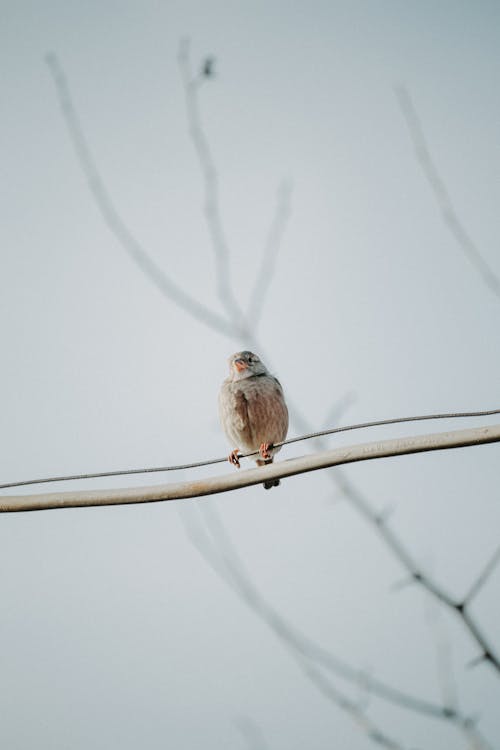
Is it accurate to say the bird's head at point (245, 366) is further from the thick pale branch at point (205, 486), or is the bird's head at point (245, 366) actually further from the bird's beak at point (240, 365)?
the thick pale branch at point (205, 486)

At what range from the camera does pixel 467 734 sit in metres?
3.30

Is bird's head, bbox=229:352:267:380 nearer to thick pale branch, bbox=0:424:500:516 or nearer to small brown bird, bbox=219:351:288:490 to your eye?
small brown bird, bbox=219:351:288:490

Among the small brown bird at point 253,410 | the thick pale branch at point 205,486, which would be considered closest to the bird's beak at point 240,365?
the small brown bird at point 253,410

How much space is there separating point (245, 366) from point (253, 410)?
0.56 metres

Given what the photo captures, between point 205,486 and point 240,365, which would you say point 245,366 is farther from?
point 205,486

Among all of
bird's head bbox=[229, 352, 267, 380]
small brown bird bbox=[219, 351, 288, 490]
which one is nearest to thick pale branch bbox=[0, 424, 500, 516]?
small brown bird bbox=[219, 351, 288, 490]

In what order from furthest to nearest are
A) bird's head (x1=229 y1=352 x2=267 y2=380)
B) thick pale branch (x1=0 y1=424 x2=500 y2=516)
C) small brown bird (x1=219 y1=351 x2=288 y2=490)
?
bird's head (x1=229 y1=352 x2=267 y2=380) → small brown bird (x1=219 y1=351 x2=288 y2=490) → thick pale branch (x1=0 y1=424 x2=500 y2=516)

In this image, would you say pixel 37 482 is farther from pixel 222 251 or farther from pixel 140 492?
pixel 222 251

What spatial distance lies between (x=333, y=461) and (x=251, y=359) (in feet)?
14.7

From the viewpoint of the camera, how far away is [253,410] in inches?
270

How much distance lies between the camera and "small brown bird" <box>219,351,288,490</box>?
6883mm

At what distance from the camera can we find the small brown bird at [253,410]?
271 inches

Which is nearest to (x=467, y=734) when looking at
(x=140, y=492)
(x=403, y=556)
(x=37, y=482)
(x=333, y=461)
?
(x=403, y=556)

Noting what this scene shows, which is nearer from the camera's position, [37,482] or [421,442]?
[421,442]
